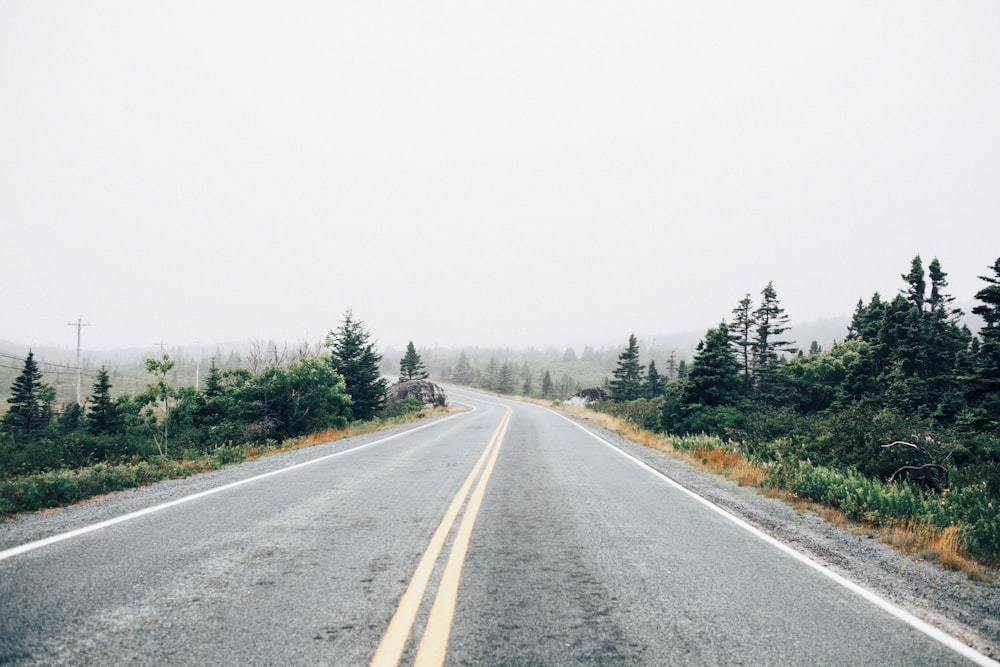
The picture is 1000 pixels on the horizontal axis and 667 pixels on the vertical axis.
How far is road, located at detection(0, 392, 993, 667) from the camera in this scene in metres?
2.70

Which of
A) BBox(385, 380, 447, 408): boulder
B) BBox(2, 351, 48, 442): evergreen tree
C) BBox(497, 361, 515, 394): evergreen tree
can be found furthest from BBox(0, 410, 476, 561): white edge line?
BBox(497, 361, 515, 394): evergreen tree

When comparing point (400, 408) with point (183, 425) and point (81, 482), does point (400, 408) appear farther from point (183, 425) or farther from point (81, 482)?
point (81, 482)

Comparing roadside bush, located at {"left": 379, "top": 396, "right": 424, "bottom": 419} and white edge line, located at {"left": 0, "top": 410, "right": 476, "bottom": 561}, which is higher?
white edge line, located at {"left": 0, "top": 410, "right": 476, "bottom": 561}

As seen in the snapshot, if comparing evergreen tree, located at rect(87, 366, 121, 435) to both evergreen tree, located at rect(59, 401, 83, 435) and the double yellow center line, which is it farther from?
the double yellow center line

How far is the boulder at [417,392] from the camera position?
46.8 meters

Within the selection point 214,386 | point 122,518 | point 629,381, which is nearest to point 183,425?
point 214,386

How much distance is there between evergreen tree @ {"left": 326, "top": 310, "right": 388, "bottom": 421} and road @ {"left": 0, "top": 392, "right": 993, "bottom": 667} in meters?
30.7

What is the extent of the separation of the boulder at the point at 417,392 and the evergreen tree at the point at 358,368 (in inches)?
318

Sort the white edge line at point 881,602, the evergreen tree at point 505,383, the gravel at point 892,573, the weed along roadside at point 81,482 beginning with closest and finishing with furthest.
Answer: the white edge line at point 881,602
the gravel at point 892,573
the weed along roadside at point 81,482
the evergreen tree at point 505,383

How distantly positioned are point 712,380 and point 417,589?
71.9ft

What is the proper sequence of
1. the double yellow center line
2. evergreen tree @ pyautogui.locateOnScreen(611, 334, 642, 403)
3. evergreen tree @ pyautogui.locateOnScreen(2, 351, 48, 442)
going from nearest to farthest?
the double yellow center line, evergreen tree @ pyautogui.locateOnScreen(2, 351, 48, 442), evergreen tree @ pyautogui.locateOnScreen(611, 334, 642, 403)

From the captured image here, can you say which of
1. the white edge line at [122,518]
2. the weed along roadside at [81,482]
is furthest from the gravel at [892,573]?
the weed along roadside at [81,482]

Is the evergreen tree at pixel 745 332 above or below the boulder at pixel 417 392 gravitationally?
above

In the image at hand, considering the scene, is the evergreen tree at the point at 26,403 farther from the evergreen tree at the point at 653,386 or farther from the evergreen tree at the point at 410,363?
the evergreen tree at the point at 653,386
